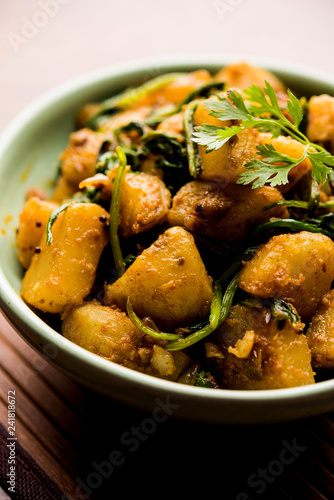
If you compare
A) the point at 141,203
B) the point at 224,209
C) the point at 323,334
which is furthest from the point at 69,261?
the point at 323,334

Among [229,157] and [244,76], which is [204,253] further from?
[244,76]

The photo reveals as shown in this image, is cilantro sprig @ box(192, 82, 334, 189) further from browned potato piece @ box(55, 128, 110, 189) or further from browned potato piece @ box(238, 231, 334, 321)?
browned potato piece @ box(55, 128, 110, 189)

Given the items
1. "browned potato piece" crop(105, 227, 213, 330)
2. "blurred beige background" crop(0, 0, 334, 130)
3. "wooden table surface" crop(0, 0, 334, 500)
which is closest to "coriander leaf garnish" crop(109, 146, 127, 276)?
"browned potato piece" crop(105, 227, 213, 330)

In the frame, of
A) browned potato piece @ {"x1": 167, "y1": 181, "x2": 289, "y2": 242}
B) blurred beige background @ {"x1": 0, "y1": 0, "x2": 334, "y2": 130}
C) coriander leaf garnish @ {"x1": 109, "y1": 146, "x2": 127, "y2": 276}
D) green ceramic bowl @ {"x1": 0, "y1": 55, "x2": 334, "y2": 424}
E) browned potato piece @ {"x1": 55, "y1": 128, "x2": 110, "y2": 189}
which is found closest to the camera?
green ceramic bowl @ {"x1": 0, "y1": 55, "x2": 334, "y2": 424}

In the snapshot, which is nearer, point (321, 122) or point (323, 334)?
point (323, 334)

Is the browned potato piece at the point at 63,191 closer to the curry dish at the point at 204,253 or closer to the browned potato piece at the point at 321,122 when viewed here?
the curry dish at the point at 204,253

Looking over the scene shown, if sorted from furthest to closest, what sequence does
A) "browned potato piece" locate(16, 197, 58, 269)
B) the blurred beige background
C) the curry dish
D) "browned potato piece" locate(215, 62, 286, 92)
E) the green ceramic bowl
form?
1. the blurred beige background
2. "browned potato piece" locate(215, 62, 286, 92)
3. "browned potato piece" locate(16, 197, 58, 269)
4. the curry dish
5. the green ceramic bowl
